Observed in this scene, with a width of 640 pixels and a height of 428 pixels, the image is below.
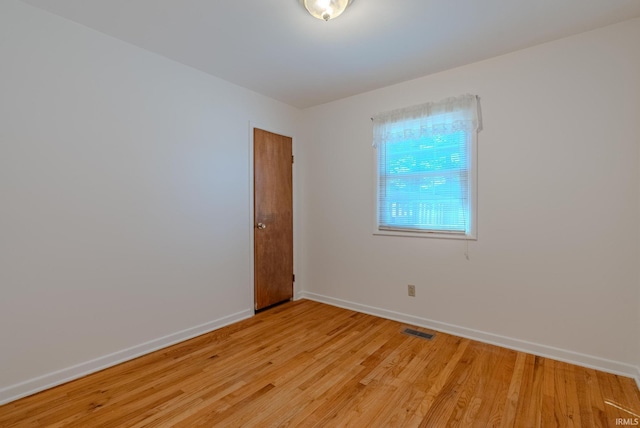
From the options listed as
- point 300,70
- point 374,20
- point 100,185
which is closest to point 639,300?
point 374,20

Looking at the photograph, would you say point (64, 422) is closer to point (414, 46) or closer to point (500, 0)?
point (414, 46)

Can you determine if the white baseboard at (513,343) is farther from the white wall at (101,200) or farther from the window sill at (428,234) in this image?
the white wall at (101,200)

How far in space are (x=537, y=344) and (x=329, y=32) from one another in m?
2.99

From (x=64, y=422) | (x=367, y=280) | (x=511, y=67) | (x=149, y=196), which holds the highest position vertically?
(x=511, y=67)

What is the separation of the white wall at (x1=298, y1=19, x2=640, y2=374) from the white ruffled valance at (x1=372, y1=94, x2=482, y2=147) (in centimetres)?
10

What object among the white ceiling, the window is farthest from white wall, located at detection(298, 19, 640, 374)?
the white ceiling

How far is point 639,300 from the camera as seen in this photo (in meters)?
2.11

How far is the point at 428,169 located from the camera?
2.98 metres

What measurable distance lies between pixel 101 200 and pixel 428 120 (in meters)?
2.93

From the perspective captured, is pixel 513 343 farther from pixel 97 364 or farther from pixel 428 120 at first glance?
pixel 97 364

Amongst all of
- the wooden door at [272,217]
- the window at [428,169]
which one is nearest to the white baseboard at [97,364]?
the wooden door at [272,217]

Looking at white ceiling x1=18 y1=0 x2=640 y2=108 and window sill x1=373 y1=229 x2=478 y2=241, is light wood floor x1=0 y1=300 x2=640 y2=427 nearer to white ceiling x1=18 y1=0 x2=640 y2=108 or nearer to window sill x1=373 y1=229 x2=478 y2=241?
window sill x1=373 y1=229 x2=478 y2=241

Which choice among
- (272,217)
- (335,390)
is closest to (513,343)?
(335,390)

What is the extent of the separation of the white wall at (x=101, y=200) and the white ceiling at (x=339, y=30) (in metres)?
0.29
